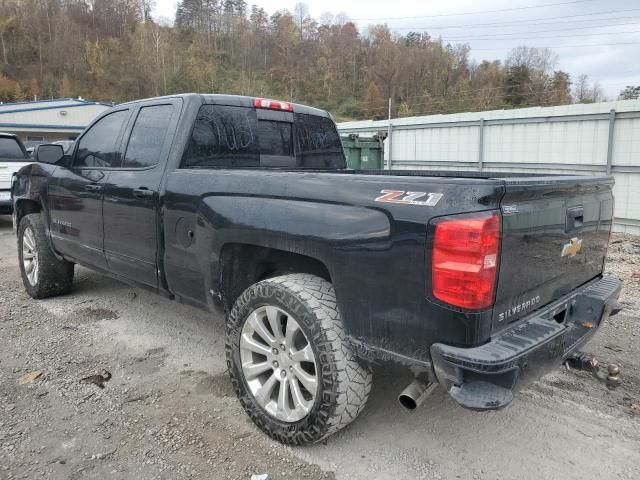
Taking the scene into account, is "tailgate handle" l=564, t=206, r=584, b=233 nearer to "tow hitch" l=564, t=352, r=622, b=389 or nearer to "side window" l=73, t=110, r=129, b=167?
"tow hitch" l=564, t=352, r=622, b=389

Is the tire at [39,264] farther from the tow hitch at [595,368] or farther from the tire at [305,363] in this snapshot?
the tow hitch at [595,368]

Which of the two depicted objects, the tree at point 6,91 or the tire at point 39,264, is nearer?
the tire at point 39,264

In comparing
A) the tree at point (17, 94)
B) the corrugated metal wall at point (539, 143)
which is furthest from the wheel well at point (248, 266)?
the tree at point (17, 94)

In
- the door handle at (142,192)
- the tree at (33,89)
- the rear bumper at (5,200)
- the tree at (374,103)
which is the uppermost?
the tree at (33,89)

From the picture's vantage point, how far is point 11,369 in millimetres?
3568

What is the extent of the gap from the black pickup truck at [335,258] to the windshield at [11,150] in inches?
313

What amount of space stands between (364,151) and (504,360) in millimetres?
12791

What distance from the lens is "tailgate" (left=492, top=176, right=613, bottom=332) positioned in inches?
80.6

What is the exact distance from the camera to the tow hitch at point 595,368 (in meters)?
2.62

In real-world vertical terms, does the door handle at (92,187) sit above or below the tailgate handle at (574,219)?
above

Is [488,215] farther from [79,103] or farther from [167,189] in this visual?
[79,103]

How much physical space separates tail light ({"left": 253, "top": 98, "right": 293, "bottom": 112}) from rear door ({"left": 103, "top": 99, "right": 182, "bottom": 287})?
0.62m

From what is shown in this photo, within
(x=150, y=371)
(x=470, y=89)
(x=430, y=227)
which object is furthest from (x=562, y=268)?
(x=470, y=89)

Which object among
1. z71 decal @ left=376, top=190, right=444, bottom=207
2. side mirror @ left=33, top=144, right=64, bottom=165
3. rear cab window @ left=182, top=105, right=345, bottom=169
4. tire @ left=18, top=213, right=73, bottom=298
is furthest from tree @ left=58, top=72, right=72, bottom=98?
z71 decal @ left=376, top=190, right=444, bottom=207
